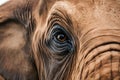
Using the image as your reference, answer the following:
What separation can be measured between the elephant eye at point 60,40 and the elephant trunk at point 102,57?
393 millimetres

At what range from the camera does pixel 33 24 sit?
4.91 meters

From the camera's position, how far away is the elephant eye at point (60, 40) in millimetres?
4195

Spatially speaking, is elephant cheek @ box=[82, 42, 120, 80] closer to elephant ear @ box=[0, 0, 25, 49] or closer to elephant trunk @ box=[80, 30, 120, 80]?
elephant trunk @ box=[80, 30, 120, 80]

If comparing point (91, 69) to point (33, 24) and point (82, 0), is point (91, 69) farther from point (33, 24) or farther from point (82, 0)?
point (33, 24)

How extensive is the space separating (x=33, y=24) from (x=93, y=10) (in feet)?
3.63

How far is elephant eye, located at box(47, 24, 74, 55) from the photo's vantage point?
4.20 meters

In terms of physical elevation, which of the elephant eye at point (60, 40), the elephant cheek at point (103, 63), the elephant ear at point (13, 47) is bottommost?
the elephant cheek at point (103, 63)

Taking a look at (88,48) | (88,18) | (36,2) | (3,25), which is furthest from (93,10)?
(3,25)

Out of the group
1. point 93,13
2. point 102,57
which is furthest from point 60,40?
point 102,57

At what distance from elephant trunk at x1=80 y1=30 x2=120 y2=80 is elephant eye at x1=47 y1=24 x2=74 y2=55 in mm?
393

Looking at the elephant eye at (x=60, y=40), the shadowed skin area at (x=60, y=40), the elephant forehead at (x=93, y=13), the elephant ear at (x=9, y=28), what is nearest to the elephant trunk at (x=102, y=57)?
the shadowed skin area at (x=60, y=40)

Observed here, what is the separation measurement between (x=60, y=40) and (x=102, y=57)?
79 cm

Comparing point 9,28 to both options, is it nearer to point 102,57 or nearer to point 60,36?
point 60,36

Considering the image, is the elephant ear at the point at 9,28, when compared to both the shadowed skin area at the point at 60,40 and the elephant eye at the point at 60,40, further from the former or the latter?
the elephant eye at the point at 60,40
